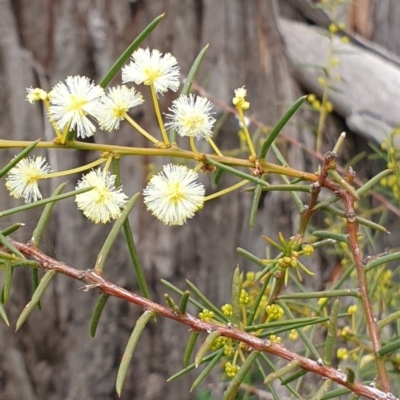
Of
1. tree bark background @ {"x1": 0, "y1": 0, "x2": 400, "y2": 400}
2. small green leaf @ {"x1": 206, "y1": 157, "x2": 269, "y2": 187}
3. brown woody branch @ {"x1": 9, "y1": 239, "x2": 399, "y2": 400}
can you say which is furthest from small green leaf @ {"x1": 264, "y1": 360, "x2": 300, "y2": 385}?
tree bark background @ {"x1": 0, "y1": 0, "x2": 400, "y2": 400}

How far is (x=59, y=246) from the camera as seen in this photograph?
38.0 inches

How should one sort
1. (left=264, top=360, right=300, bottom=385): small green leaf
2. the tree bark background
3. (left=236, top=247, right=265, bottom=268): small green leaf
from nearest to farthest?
(left=264, top=360, right=300, bottom=385): small green leaf, (left=236, top=247, right=265, bottom=268): small green leaf, the tree bark background

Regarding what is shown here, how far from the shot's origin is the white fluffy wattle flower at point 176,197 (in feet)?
1.02

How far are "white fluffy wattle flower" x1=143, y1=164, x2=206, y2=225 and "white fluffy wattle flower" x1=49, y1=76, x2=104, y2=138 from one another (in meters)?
0.05

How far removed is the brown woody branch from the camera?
308 mm

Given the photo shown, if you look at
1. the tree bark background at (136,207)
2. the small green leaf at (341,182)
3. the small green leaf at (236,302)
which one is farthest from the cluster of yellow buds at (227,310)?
the tree bark background at (136,207)

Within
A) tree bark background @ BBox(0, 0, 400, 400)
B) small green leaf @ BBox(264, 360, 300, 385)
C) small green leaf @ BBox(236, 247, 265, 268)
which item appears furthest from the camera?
tree bark background @ BBox(0, 0, 400, 400)

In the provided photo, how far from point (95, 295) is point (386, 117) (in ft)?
2.25

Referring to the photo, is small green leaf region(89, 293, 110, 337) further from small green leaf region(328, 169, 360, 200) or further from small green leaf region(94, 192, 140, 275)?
small green leaf region(328, 169, 360, 200)

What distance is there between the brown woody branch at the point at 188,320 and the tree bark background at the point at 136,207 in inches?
23.0

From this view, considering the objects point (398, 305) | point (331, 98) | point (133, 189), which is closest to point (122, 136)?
point (133, 189)

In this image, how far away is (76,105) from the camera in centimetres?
30

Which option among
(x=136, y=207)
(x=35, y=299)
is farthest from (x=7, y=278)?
(x=136, y=207)

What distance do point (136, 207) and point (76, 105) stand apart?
0.68 m
